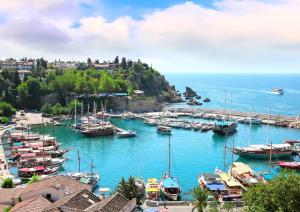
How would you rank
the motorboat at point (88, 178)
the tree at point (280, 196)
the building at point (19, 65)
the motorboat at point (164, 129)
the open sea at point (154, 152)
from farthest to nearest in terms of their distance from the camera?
the building at point (19, 65) < the motorboat at point (164, 129) < the open sea at point (154, 152) < the motorboat at point (88, 178) < the tree at point (280, 196)

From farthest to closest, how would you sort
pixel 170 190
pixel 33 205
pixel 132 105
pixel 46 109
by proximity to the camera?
pixel 132 105 < pixel 46 109 < pixel 170 190 < pixel 33 205

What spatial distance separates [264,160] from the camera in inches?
2482

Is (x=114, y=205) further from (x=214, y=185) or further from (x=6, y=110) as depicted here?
(x=6, y=110)

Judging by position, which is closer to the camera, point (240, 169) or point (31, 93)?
point (240, 169)

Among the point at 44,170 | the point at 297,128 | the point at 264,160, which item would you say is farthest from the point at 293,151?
the point at 44,170

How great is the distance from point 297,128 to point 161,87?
191ft

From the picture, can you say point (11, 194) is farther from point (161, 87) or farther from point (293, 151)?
point (161, 87)

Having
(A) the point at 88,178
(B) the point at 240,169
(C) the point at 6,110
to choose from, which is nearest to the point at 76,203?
(A) the point at 88,178

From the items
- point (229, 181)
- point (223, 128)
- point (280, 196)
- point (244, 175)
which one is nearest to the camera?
point (280, 196)

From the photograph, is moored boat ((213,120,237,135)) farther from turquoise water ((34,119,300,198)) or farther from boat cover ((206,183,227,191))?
boat cover ((206,183,227,191))

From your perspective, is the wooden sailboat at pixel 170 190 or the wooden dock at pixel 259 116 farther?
the wooden dock at pixel 259 116

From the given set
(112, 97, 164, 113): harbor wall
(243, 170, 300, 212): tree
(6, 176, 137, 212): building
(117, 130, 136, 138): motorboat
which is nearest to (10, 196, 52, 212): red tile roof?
(6, 176, 137, 212): building

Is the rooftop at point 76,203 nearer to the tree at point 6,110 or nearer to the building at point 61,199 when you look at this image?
the building at point 61,199

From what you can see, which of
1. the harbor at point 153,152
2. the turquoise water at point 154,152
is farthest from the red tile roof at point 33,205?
the turquoise water at point 154,152
